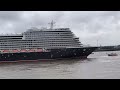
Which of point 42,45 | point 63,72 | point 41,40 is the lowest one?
point 63,72

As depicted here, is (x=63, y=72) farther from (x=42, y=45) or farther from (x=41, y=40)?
(x=41, y=40)

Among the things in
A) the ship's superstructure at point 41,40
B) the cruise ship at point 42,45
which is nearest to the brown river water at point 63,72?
the cruise ship at point 42,45

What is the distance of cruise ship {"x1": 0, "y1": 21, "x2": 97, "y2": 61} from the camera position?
27.9 meters

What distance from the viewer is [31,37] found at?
31.6 m

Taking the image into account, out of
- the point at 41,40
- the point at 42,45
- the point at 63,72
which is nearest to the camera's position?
the point at 63,72

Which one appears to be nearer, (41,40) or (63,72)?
(63,72)

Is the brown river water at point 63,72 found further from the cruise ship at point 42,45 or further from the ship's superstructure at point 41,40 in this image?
the ship's superstructure at point 41,40

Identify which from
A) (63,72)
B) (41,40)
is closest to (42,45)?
(41,40)

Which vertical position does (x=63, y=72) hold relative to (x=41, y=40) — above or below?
below

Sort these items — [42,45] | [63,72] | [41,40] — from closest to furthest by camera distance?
[63,72]
[42,45]
[41,40]

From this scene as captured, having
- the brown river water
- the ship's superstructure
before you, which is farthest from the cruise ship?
the brown river water

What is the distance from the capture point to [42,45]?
3072cm
